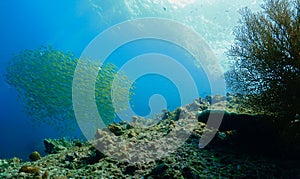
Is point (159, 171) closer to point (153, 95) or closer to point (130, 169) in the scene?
point (130, 169)

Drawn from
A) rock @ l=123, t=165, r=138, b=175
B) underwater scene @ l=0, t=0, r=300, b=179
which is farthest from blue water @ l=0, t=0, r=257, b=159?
rock @ l=123, t=165, r=138, b=175

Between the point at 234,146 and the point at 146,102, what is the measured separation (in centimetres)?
4638

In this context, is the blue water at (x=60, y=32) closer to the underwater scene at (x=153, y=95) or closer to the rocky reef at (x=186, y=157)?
the underwater scene at (x=153, y=95)

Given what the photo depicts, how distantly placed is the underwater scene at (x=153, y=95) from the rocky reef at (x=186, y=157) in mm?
20

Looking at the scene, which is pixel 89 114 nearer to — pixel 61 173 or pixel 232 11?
pixel 61 173

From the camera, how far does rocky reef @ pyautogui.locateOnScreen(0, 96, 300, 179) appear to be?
3.49m

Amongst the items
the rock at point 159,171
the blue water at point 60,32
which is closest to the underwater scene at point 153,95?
the rock at point 159,171

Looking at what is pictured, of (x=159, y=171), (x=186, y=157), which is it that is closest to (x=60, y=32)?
(x=186, y=157)

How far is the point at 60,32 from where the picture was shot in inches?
1379

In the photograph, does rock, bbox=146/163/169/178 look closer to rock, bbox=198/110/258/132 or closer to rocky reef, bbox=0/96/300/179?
rocky reef, bbox=0/96/300/179

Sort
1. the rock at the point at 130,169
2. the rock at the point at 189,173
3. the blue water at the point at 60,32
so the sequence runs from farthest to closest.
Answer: the blue water at the point at 60,32 < the rock at the point at 130,169 < the rock at the point at 189,173

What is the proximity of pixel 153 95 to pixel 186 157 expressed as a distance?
1183 cm

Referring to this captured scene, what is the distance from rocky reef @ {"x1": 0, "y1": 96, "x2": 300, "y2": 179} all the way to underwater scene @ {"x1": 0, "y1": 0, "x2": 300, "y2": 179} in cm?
2

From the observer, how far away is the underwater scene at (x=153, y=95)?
12.4 ft
